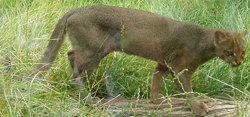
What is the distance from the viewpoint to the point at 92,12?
351 cm

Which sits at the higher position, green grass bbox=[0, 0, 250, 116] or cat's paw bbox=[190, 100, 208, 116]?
green grass bbox=[0, 0, 250, 116]

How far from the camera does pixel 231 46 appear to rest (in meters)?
3.25

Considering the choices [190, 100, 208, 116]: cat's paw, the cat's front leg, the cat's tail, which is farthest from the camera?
the cat's front leg

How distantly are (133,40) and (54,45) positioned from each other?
94 centimetres

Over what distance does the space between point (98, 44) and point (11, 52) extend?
43.7 inches

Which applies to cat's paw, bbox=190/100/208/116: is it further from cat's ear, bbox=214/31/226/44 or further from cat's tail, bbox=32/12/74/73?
cat's tail, bbox=32/12/74/73

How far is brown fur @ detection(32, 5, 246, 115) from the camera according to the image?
3.47 metres

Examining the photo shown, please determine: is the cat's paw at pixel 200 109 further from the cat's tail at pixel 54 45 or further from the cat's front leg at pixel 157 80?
the cat's tail at pixel 54 45

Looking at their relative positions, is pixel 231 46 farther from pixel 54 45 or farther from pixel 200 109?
pixel 54 45

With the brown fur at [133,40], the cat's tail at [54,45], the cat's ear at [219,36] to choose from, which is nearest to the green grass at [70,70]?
the cat's tail at [54,45]

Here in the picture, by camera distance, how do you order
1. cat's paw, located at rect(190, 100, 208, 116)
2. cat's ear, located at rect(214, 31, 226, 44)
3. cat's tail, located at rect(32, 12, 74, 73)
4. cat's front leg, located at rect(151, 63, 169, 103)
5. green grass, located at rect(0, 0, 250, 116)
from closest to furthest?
green grass, located at rect(0, 0, 250, 116) < cat's ear, located at rect(214, 31, 226, 44) < cat's paw, located at rect(190, 100, 208, 116) < cat's tail, located at rect(32, 12, 74, 73) < cat's front leg, located at rect(151, 63, 169, 103)

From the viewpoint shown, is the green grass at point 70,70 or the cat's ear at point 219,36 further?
the cat's ear at point 219,36

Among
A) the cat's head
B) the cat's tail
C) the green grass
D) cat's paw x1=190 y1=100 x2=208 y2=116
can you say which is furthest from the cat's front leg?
the cat's tail

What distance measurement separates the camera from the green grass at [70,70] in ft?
10.3
